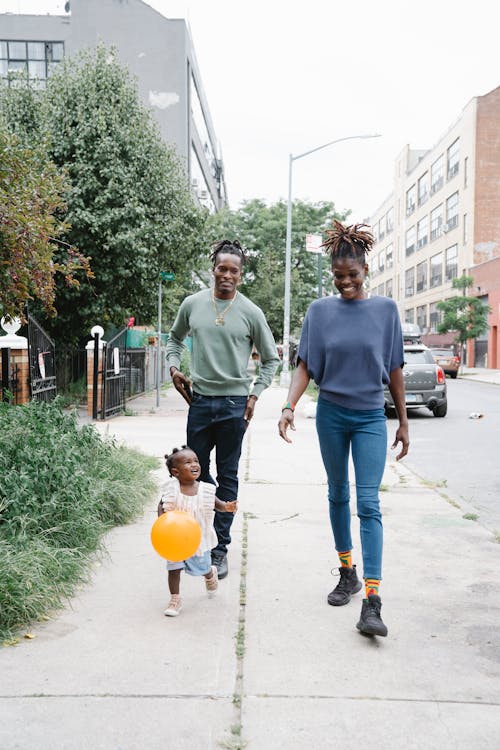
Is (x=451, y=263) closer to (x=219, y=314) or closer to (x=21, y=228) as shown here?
(x=21, y=228)

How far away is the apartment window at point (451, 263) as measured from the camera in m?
57.6

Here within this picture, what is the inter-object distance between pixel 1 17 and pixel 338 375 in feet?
127

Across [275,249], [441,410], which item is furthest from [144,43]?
[441,410]

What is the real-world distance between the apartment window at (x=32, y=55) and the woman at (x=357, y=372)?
35619 mm

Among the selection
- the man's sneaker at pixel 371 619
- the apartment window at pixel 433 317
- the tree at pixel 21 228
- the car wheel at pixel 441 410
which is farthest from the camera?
the apartment window at pixel 433 317

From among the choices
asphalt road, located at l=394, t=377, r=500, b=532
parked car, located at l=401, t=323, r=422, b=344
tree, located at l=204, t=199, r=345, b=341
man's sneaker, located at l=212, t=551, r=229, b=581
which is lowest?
asphalt road, located at l=394, t=377, r=500, b=532

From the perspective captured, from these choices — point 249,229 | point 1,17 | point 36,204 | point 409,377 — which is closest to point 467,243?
point 249,229

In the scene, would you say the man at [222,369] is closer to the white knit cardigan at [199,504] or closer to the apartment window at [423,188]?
the white knit cardigan at [199,504]

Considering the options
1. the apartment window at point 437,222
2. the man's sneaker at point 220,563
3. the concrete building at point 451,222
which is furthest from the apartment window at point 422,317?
the man's sneaker at point 220,563

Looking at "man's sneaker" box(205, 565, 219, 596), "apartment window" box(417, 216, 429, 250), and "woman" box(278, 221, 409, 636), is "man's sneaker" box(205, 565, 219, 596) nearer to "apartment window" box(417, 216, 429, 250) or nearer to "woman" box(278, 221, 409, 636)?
"woman" box(278, 221, 409, 636)

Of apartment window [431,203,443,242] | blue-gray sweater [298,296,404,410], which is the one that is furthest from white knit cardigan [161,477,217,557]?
apartment window [431,203,443,242]

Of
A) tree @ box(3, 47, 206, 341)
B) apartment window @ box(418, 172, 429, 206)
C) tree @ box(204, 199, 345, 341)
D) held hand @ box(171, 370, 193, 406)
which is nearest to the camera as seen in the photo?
held hand @ box(171, 370, 193, 406)

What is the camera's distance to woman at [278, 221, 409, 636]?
12.2ft

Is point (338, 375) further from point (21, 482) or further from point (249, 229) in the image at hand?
point (249, 229)
